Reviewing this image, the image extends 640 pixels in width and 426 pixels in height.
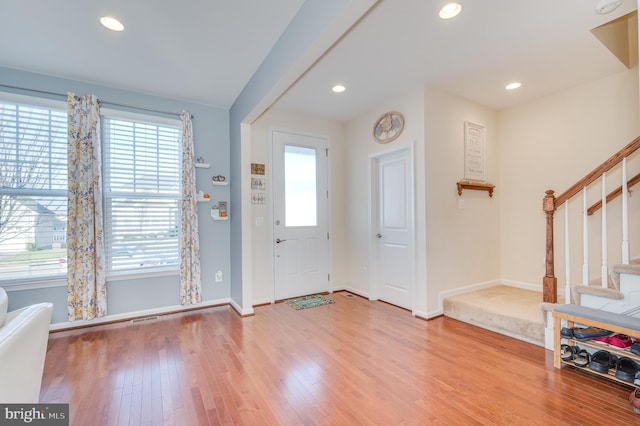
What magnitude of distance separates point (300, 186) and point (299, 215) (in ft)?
1.42

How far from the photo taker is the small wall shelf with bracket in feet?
11.7

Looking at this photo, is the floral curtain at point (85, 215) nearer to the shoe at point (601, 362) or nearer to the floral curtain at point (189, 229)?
the floral curtain at point (189, 229)

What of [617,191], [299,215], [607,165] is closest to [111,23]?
[299,215]

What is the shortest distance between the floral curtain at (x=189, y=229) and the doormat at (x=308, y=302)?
1.23 meters

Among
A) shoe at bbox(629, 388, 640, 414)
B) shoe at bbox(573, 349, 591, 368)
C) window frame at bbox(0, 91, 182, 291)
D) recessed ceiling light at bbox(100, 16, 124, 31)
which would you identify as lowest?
shoe at bbox(629, 388, 640, 414)

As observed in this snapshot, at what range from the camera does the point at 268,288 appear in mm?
4016

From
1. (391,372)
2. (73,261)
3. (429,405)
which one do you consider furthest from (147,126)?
(429,405)

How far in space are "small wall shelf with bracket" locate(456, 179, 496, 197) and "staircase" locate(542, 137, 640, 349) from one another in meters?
0.86

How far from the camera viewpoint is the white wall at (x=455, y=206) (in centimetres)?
334

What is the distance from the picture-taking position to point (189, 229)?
3592 millimetres

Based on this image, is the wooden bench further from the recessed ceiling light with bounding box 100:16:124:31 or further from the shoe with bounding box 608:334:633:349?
the recessed ceiling light with bounding box 100:16:124:31

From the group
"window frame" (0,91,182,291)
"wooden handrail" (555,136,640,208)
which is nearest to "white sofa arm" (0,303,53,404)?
"window frame" (0,91,182,291)

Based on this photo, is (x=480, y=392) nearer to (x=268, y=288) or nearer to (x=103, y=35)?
(x=268, y=288)

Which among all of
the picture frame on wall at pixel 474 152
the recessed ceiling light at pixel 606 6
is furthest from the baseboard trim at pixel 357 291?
the recessed ceiling light at pixel 606 6
